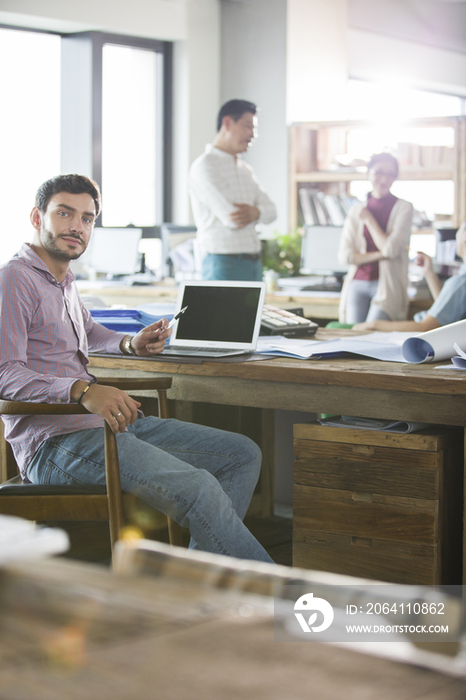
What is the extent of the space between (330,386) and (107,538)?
124 cm

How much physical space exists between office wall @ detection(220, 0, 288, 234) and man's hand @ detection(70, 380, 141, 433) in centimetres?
519

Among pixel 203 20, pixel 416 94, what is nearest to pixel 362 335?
pixel 203 20

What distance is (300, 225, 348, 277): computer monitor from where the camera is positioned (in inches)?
196

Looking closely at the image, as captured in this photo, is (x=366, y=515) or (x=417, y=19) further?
(x=417, y=19)

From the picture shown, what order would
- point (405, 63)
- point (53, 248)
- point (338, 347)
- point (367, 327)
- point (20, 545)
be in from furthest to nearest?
point (405, 63), point (367, 327), point (338, 347), point (53, 248), point (20, 545)

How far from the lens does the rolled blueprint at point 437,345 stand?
189 centimetres

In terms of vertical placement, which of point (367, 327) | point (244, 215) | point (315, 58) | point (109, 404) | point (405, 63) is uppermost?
point (405, 63)

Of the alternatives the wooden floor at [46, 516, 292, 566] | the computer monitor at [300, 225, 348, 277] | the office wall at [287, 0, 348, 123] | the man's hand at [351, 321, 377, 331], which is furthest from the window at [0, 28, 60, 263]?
the man's hand at [351, 321, 377, 331]

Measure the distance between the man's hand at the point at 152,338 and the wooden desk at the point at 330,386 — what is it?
0.12 ft

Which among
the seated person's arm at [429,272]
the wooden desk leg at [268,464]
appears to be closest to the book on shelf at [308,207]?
the seated person's arm at [429,272]

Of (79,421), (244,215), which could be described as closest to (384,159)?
(244,215)

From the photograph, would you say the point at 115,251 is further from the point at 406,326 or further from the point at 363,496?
the point at 363,496

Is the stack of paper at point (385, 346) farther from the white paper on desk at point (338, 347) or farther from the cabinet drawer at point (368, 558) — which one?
the cabinet drawer at point (368, 558)

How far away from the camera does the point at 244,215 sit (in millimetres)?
3848
